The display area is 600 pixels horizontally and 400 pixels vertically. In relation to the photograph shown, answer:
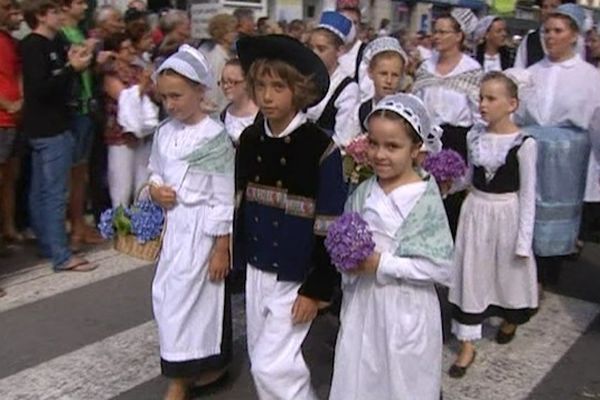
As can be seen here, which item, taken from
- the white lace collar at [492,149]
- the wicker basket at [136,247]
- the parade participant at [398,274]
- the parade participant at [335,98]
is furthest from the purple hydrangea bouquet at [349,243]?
the wicker basket at [136,247]

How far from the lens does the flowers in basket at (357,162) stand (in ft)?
12.4

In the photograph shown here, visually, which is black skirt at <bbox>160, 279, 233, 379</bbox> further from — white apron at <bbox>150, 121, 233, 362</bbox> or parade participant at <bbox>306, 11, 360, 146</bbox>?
parade participant at <bbox>306, 11, 360, 146</bbox>

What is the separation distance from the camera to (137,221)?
5.10 meters

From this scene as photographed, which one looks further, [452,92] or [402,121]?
[452,92]

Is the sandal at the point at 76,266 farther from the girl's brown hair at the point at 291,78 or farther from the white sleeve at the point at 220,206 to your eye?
the girl's brown hair at the point at 291,78

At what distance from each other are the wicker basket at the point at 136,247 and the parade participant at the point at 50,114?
1.31 feet

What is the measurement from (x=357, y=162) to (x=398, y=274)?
39.3 inches

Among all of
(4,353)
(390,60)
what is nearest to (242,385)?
(4,353)

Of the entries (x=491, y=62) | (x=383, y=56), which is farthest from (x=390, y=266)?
(x=491, y=62)

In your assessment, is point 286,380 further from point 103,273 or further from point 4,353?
point 103,273

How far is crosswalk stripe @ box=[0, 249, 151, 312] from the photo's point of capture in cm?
550

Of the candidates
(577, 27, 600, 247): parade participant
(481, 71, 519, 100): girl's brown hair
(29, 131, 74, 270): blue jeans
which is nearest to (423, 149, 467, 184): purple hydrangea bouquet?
(481, 71, 519, 100): girl's brown hair

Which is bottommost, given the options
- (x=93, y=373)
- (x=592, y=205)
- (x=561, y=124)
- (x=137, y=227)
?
(x=93, y=373)

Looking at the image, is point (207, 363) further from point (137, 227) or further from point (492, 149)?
point (492, 149)
